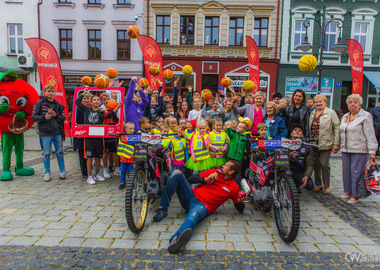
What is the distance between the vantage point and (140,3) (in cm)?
1859

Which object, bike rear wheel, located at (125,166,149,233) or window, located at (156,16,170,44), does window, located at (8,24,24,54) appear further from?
bike rear wheel, located at (125,166,149,233)

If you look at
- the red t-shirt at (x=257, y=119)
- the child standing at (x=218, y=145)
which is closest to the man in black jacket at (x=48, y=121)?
the child standing at (x=218, y=145)

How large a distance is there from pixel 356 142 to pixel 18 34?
22705mm

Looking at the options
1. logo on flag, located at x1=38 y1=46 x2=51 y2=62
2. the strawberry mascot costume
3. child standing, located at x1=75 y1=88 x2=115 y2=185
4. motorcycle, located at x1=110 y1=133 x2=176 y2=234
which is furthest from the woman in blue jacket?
logo on flag, located at x1=38 y1=46 x2=51 y2=62

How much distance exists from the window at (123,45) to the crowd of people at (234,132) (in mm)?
13929

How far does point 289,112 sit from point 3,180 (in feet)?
20.3

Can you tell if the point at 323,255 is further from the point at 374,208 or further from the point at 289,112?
the point at 289,112

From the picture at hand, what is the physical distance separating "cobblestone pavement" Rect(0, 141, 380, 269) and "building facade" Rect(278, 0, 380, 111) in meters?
14.7

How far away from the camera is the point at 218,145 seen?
4828 millimetres

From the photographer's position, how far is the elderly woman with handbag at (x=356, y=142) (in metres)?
4.61

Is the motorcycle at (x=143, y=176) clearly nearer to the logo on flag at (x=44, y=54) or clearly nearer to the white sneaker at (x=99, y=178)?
the white sneaker at (x=99, y=178)

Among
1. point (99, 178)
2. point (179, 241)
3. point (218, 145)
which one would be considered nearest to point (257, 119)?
point (218, 145)

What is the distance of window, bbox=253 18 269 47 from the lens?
18219 mm

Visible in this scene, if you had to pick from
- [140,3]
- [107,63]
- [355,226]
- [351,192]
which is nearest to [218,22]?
[140,3]
